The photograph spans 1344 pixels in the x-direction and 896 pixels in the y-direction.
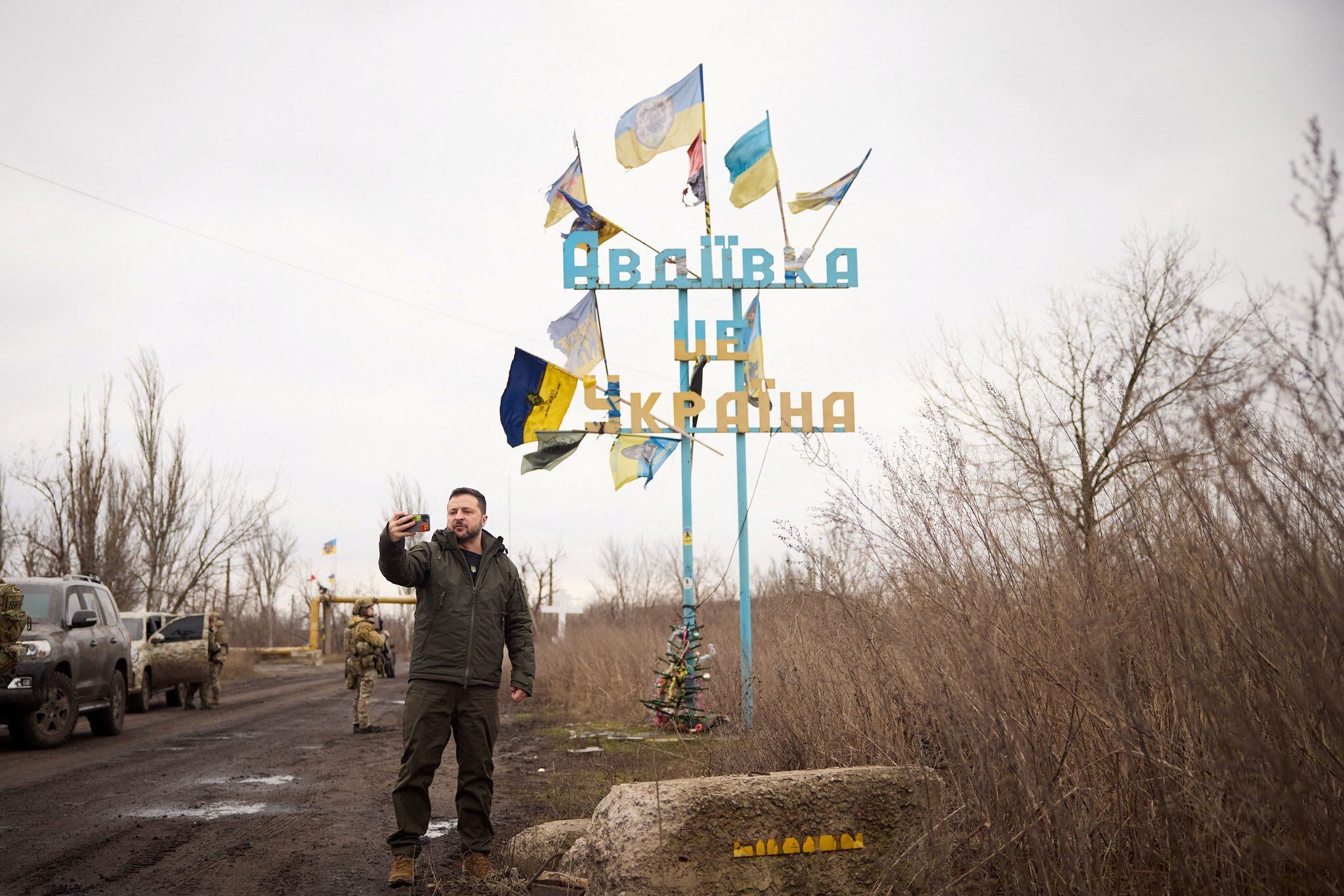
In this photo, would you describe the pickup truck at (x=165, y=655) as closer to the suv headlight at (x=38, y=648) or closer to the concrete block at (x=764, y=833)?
the suv headlight at (x=38, y=648)

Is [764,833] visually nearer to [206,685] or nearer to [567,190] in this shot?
[567,190]

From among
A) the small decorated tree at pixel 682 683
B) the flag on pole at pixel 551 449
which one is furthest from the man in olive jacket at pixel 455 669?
the flag on pole at pixel 551 449

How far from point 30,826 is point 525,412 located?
615cm

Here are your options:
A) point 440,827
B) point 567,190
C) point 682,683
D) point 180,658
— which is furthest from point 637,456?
point 180,658

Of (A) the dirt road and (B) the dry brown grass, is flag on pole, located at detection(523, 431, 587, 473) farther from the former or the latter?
(B) the dry brown grass

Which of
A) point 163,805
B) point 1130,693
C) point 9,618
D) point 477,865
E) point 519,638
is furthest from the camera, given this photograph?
point 9,618

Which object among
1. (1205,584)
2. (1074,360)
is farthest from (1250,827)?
(1074,360)

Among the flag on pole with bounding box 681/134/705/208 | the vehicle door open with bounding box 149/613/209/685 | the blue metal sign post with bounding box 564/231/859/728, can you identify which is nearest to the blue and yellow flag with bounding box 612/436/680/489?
the blue metal sign post with bounding box 564/231/859/728

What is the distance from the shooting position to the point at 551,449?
37.8ft

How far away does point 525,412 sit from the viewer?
36.7ft

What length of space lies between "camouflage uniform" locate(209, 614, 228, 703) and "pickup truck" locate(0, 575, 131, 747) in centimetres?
508

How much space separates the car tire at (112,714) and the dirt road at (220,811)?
0.56 feet

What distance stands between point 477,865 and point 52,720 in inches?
346

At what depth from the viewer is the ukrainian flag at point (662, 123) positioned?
39.7ft
